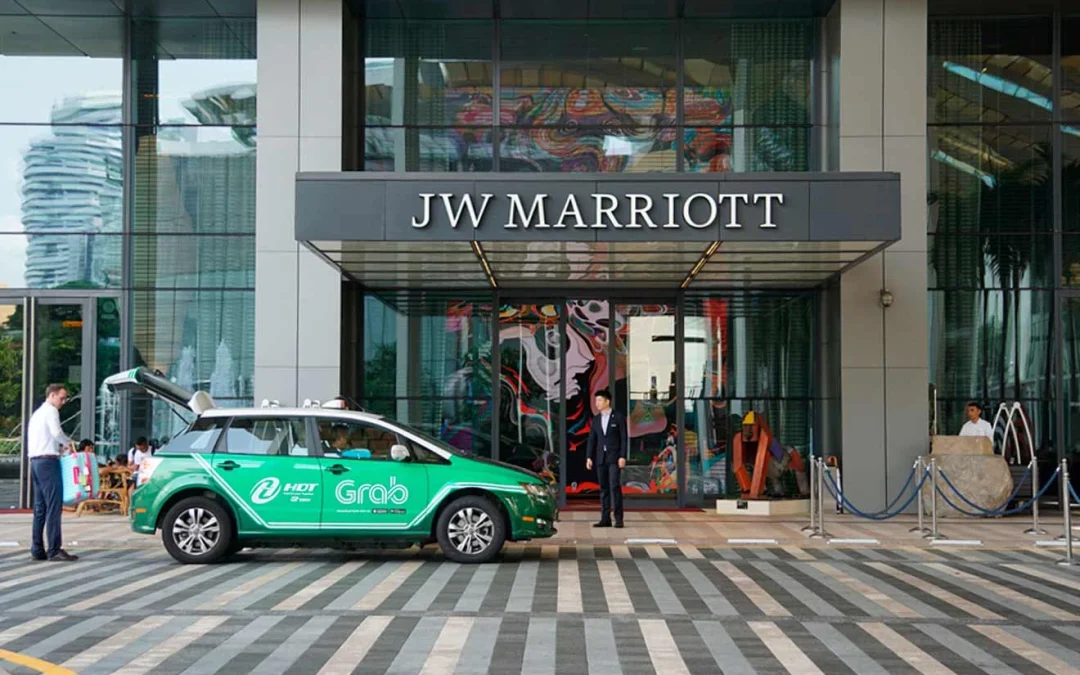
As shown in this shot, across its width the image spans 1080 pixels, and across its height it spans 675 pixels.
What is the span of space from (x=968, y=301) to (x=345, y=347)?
10.0 metres

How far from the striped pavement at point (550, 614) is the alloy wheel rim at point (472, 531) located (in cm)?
25

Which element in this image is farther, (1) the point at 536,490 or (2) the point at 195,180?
(2) the point at 195,180

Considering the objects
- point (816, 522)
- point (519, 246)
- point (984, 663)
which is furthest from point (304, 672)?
point (816, 522)

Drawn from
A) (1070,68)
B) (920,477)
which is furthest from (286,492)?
(1070,68)

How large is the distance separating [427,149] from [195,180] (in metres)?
3.83

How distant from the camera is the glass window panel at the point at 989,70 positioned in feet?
74.5

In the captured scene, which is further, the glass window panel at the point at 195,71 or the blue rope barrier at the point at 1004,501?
the glass window panel at the point at 195,71

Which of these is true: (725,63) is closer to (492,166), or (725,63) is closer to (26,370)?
(492,166)

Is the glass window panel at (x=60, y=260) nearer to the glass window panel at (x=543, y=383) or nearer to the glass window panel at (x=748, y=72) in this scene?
the glass window panel at (x=543, y=383)

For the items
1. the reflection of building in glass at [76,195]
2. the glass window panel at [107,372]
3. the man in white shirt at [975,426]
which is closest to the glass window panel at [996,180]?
the man in white shirt at [975,426]

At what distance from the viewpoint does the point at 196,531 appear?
15.3 metres

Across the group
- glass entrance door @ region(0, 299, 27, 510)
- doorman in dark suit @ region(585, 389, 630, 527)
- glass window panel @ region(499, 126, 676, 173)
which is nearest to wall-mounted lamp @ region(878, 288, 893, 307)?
glass window panel @ region(499, 126, 676, 173)

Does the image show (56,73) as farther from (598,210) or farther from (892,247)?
(892,247)

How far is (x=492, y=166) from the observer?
74.9 ft
